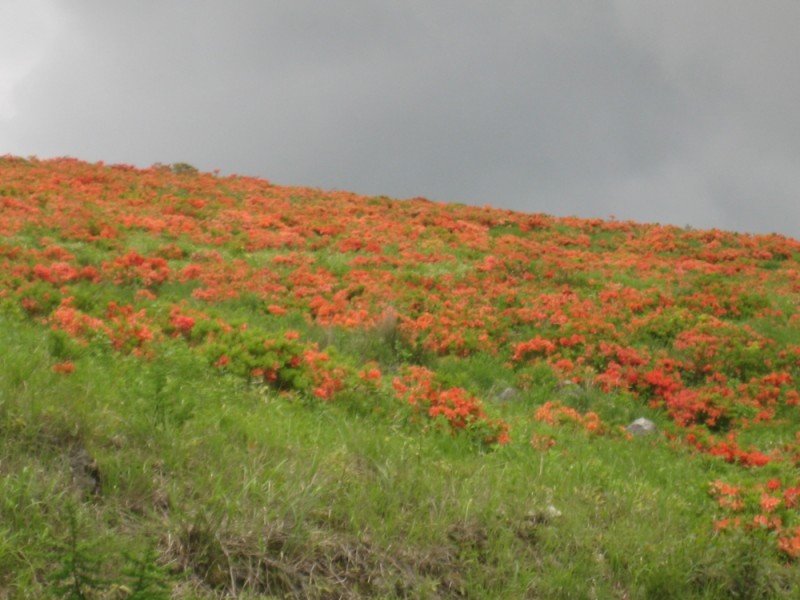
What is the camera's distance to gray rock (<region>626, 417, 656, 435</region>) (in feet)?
37.9

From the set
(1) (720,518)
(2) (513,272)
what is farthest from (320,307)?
(1) (720,518)

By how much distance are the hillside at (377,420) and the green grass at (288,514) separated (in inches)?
0.9

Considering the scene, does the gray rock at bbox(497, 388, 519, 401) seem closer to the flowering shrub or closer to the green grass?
the flowering shrub

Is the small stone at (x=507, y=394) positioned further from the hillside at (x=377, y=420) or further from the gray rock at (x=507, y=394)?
the hillside at (x=377, y=420)

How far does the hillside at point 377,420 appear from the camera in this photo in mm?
5254

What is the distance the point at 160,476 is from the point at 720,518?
4.82m

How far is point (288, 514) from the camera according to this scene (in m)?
5.52

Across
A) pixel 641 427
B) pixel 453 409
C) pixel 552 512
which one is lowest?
pixel 552 512

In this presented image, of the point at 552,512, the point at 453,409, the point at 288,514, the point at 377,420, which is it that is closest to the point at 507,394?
the point at 453,409

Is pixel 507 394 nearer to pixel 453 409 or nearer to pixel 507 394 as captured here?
pixel 507 394

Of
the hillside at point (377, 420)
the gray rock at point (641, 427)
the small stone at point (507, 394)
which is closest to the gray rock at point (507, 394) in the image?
the small stone at point (507, 394)

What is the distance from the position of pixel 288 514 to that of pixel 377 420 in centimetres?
382

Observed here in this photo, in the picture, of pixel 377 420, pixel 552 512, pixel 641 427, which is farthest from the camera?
pixel 641 427

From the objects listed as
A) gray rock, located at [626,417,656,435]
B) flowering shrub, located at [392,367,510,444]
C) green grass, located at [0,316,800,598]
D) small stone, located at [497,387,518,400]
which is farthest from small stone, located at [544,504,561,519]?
small stone, located at [497,387,518,400]
